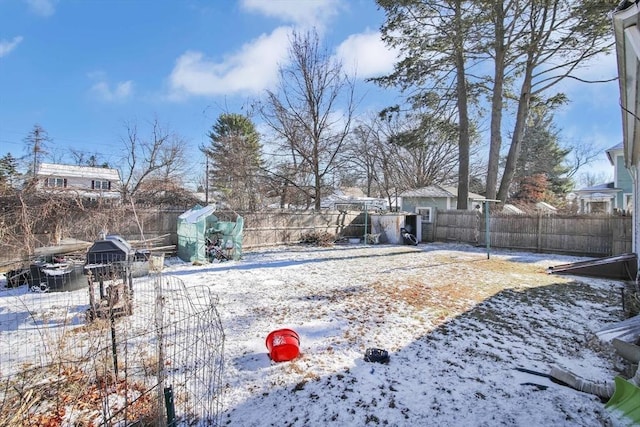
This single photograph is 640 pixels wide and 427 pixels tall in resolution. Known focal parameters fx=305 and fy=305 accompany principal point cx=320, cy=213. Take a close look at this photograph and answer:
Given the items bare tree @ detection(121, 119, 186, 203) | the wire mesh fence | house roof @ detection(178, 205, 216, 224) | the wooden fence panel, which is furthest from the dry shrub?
the wire mesh fence

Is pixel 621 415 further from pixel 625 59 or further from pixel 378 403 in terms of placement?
pixel 625 59

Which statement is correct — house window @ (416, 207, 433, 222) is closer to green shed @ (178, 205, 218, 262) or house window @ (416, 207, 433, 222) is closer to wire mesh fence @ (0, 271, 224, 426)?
green shed @ (178, 205, 218, 262)

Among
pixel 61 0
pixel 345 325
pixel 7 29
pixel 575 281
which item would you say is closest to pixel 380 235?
pixel 575 281

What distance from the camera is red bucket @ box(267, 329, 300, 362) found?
288 cm

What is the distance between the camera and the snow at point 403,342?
2186 millimetres

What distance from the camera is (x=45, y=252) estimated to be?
535 cm

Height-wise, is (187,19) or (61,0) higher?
(187,19)

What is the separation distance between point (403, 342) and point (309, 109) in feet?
41.1

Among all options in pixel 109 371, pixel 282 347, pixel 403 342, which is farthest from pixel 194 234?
pixel 403 342

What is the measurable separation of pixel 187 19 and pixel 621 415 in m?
9.94

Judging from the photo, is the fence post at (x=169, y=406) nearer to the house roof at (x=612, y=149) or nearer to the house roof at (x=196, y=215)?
the house roof at (x=196, y=215)

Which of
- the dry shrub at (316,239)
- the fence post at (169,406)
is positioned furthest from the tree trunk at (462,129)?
the fence post at (169,406)

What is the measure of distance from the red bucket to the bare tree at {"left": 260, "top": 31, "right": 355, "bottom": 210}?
1143 cm

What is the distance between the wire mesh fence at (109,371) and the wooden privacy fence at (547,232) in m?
11.2
